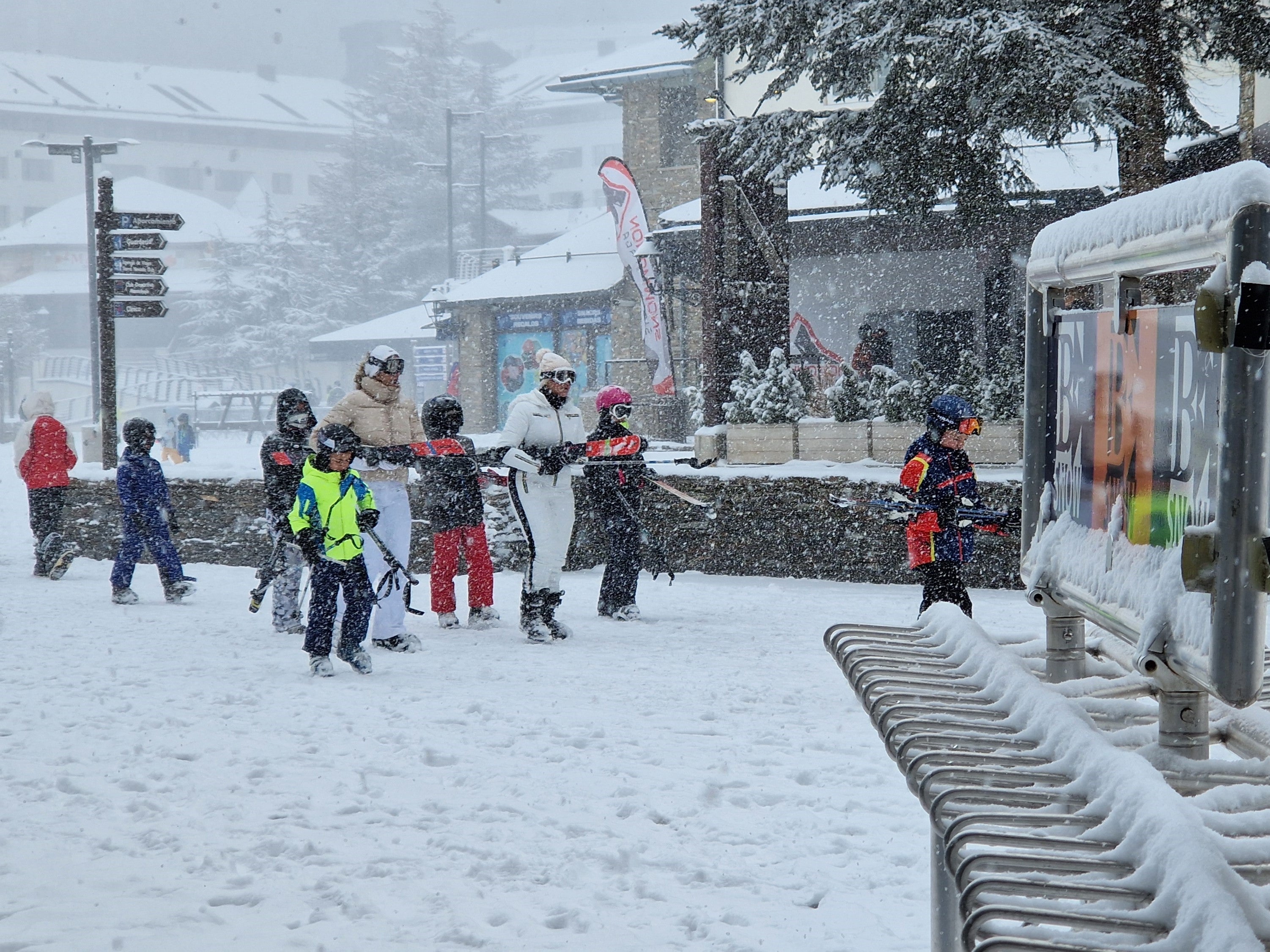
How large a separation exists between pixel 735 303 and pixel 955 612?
11523 mm

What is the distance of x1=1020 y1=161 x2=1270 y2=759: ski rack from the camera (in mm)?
1834

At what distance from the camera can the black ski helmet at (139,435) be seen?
11.0 metres

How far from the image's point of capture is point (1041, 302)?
318 cm

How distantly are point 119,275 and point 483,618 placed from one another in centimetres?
785

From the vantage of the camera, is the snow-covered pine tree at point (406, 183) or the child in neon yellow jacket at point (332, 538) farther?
the snow-covered pine tree at point (406, 183)

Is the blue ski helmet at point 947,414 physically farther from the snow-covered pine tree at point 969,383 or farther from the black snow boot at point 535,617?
the snow-covered pine tree at point 969,383

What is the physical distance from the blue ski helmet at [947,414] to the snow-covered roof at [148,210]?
6456 centimetres

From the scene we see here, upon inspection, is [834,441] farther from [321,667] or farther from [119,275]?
[119,275]

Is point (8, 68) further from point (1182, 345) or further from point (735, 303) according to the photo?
point (1182, 345)

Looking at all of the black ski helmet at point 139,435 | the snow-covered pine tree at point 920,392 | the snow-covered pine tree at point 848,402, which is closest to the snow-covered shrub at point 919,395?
the snow-covered pine tree at point 920,392

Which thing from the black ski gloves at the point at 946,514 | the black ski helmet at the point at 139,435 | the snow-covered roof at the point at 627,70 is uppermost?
the snow-covered roof at the point at 627,70

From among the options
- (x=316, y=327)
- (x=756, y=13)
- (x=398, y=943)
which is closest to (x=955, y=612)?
(x=398, y=943)

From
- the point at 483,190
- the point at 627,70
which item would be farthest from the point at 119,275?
the point at 483,190

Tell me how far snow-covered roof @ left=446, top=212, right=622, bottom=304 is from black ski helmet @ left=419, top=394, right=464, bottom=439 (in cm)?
2179
